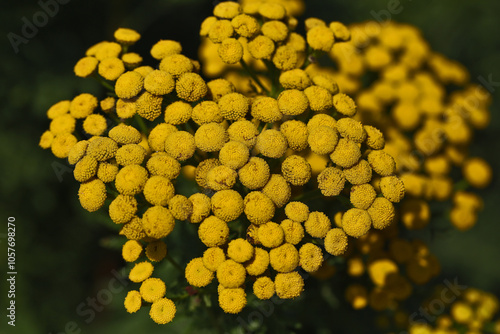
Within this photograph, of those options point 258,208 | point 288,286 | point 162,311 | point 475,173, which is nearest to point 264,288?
point 288,286

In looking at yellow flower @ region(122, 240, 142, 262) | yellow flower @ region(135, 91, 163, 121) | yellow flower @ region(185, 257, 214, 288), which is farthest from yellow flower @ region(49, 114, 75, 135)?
yellow flower @ region(185, 257, 214, 288)

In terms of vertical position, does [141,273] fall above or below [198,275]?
below

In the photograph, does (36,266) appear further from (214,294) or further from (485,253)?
(485,253)

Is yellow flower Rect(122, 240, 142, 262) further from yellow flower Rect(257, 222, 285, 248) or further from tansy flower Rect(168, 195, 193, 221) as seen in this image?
yellow flower Rect(257, 222, 285, 248)

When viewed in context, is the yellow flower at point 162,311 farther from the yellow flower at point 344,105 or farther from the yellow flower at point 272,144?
the yellow flower at point 344,105

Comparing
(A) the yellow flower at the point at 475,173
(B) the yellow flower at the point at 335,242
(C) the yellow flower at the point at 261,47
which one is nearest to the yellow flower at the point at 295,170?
(B) the yellow flower at the point at 335,242

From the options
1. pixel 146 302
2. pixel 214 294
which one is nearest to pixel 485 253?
pixel 214 294

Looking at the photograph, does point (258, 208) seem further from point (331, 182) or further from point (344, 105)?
point (344, 105)
